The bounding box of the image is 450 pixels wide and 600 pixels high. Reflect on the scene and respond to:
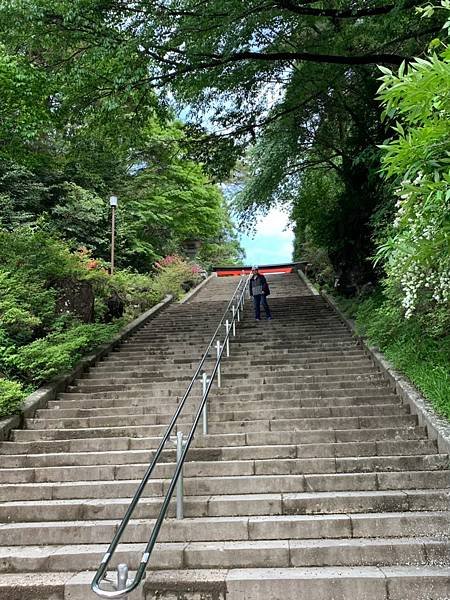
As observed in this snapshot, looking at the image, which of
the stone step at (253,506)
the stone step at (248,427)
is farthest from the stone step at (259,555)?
the stone step at (248,427)

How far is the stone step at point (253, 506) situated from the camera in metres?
4.53

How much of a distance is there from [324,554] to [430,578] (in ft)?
2.64

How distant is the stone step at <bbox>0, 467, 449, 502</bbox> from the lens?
4.87 metres

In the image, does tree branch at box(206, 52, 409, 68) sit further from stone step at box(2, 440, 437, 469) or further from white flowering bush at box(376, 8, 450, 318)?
stone step at box(2, 440, 437, 469)

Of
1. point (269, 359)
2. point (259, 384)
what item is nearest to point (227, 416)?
point (259, 384)

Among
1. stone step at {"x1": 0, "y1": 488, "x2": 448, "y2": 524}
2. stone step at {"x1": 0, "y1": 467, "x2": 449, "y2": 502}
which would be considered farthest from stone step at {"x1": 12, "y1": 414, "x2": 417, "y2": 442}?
stone step at {"x1": 0, "y1": 488, "x2": 448, "y2": 524}

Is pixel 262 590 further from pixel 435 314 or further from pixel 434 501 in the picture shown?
pixel 435 314

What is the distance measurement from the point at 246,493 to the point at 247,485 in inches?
3.1

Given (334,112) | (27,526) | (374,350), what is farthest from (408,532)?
(334,112)

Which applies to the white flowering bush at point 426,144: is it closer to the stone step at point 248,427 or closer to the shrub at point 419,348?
the shrub at point 419,348

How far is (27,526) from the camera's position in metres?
4.60

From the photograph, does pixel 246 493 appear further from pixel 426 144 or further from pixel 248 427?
pixel 426 144

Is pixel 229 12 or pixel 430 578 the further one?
pixel 229 12

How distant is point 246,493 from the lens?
196 inches
